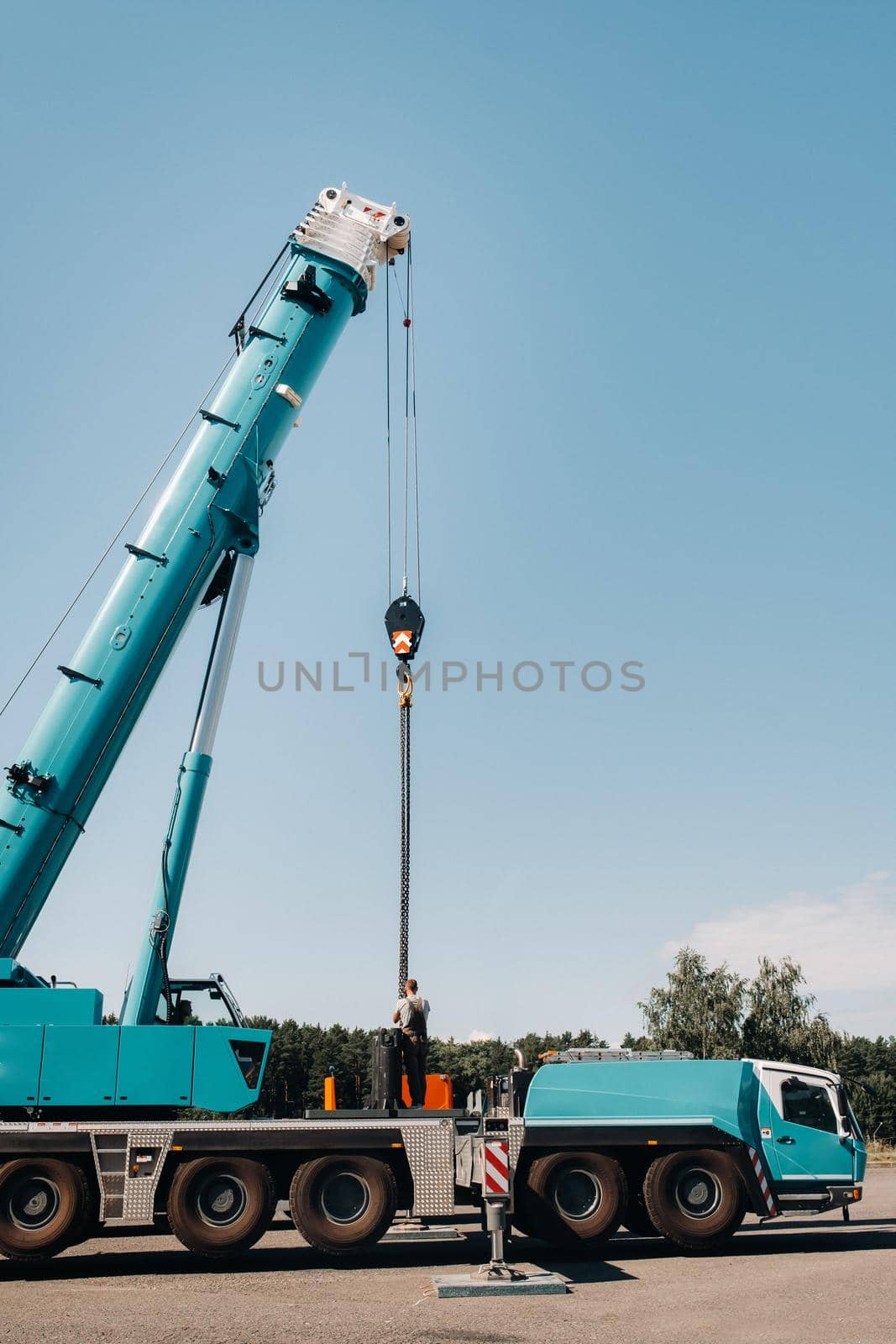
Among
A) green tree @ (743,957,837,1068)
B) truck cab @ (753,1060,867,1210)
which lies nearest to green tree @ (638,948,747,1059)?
green tree @ (743,957,837,1068)

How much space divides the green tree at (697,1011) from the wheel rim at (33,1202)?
4338 centimetres

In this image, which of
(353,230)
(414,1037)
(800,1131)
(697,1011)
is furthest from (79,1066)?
(697,1011)

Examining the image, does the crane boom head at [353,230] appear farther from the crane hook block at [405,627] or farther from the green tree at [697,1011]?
the green tree at [697,1011]

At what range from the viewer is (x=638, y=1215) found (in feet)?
43.7

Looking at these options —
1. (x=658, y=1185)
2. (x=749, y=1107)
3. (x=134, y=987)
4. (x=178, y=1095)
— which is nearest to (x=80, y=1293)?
(x=178, y=1095)

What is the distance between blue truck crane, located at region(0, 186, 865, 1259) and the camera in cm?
1173

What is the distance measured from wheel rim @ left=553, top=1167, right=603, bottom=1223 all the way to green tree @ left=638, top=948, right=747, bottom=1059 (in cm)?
4043

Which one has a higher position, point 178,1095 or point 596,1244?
point 178,1095

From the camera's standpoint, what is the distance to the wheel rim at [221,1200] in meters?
12.0

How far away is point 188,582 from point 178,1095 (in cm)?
608

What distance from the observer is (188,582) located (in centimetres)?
1380

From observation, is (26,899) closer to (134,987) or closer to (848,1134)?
(134,987)

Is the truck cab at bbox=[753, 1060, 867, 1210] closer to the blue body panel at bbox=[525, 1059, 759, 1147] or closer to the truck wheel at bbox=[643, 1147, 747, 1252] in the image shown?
the blue body panel at bbox=[525, 1059, 759, 1147]

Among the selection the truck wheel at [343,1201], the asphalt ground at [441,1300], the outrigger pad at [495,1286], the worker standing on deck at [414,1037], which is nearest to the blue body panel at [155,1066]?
the truck wheel at [343,1201]
